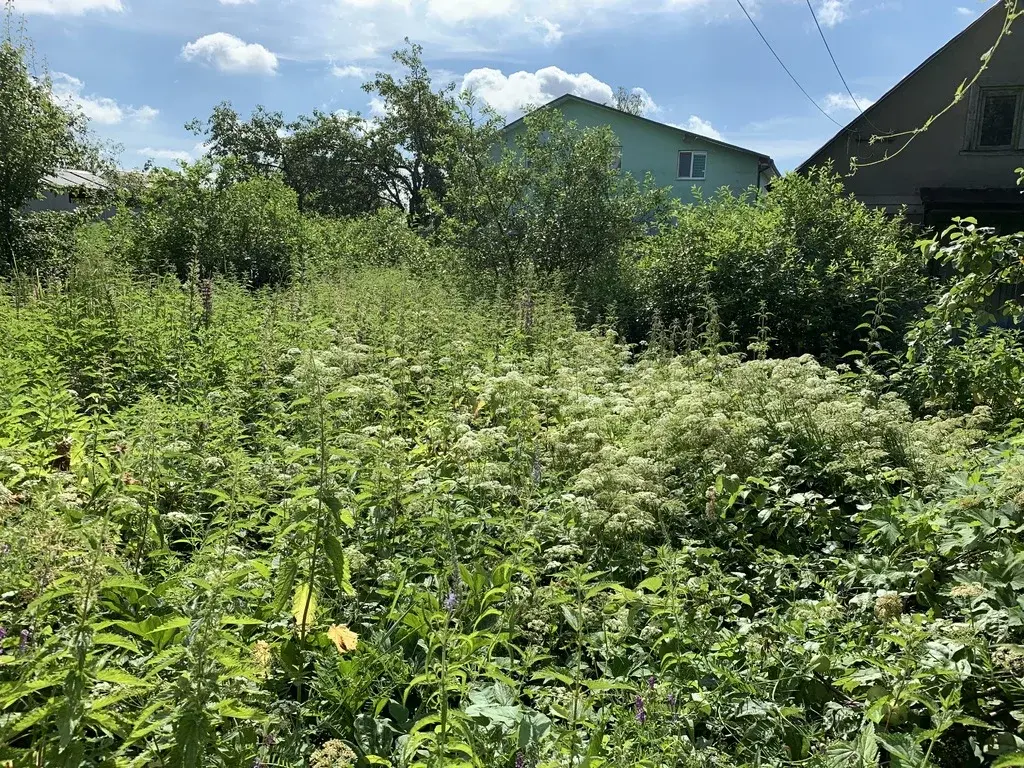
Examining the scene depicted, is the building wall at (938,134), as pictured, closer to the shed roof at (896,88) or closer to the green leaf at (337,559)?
the shed roof at (896,88)

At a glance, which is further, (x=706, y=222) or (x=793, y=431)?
(x=706, y=222)

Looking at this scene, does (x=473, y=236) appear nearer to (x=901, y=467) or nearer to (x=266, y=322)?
(x=266, y=322)

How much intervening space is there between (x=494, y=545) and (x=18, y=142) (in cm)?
1006

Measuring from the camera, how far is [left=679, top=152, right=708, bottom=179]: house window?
976 inches

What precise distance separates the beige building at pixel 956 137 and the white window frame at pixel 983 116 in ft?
0.06

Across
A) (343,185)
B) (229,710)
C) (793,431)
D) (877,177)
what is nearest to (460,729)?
(229,710)

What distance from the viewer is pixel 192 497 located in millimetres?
3531

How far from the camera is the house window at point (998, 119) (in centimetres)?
1491

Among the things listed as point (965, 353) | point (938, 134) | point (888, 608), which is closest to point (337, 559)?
point (888, 608)

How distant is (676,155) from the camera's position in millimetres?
24953

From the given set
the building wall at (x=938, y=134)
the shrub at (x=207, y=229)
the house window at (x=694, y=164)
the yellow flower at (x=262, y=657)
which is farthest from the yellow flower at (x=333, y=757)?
the house window at (x=694, y=164)

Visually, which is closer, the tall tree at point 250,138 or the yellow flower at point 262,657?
the yellow flower at point 262,657

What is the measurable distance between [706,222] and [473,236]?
13.7 feet

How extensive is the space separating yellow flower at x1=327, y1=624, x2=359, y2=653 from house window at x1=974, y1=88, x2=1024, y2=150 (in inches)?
708
